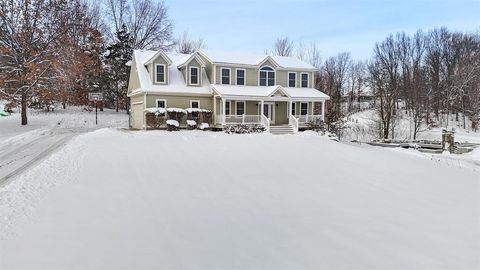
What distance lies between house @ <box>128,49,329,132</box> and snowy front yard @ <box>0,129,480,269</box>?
550 inches

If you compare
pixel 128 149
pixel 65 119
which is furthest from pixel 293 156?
pixel 65 119

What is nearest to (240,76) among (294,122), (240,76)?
(240,76)

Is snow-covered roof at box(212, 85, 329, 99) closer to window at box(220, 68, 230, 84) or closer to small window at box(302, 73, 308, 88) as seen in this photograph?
window at box(220, 68, 230, 84)

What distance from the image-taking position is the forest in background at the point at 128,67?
2336 cm

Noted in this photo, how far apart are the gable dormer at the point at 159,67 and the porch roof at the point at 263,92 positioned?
11.2 ft

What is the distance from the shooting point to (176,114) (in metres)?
23.3

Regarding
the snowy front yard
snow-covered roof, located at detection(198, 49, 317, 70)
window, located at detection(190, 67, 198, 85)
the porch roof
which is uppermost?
snow-covered roof, located at detection(198, 49, 317, 70)

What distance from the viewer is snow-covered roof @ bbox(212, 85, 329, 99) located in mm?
24858

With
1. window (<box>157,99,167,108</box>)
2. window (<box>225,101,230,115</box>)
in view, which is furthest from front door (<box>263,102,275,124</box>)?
window (<box>157,99,167,108</box>)

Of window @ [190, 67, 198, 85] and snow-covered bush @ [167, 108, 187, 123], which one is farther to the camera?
window @ [190, 67, 198, 85]

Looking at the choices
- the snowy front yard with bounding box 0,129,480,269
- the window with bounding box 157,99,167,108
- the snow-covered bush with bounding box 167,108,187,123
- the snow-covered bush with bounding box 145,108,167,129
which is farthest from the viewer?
the window with bounding box 157,99,167,108

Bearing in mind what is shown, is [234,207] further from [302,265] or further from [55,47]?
[55,47]

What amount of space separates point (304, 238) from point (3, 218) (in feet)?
15.0

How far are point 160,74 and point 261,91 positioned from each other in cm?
723
